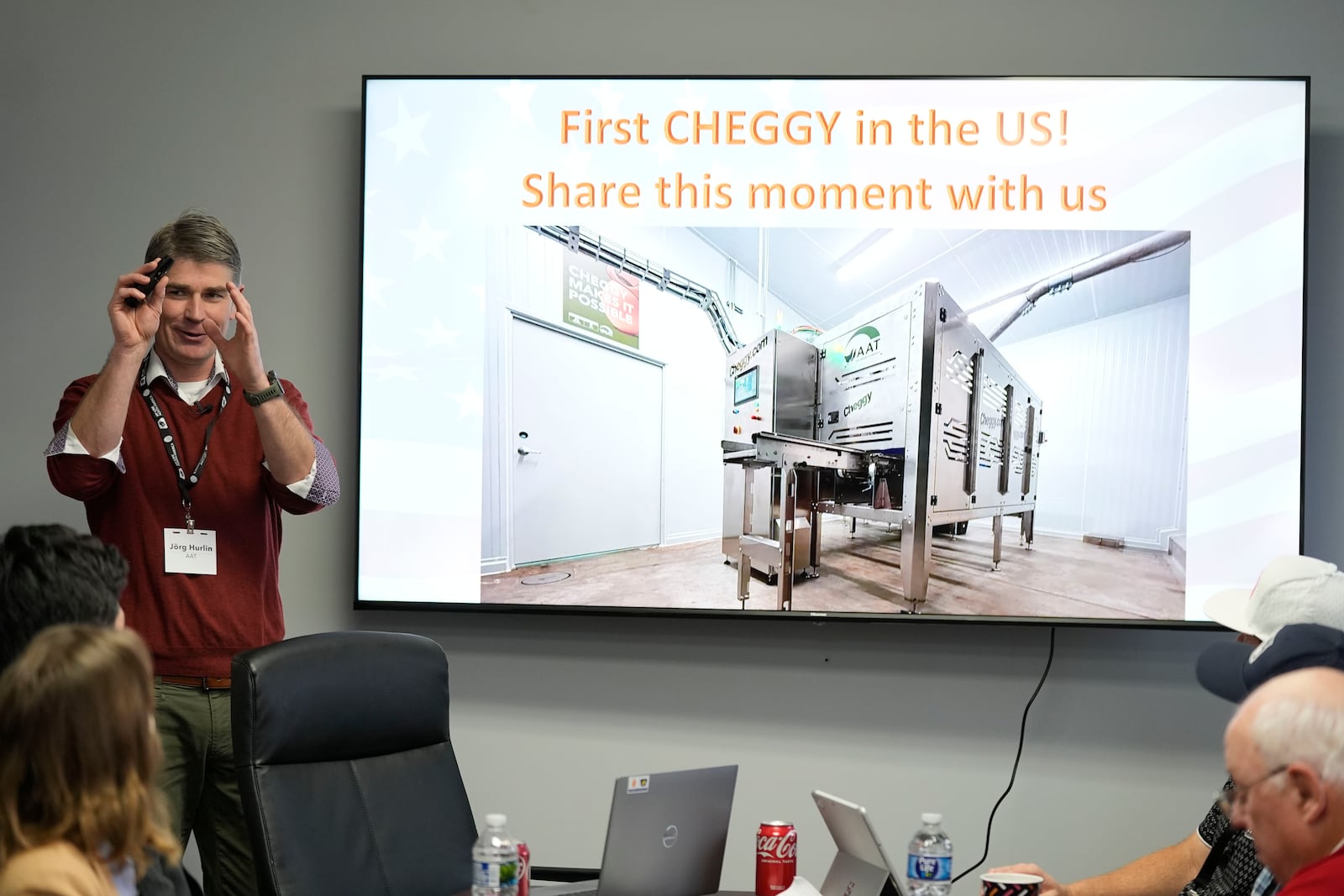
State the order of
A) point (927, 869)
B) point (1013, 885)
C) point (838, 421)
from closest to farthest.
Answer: point (1013, 885)
point (927, 869)
point (838, 421)

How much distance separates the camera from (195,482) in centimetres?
237

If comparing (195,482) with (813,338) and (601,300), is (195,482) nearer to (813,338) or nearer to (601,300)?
(601,300)

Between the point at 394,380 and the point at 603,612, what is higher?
the point at 394,380

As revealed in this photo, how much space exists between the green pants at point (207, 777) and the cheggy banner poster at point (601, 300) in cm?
145

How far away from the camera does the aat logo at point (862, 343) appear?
10.5 ft

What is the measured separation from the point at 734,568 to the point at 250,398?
147cm

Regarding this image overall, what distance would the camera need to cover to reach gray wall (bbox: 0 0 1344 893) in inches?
128

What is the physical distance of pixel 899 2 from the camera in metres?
3.32

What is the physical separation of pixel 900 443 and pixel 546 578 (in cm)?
108

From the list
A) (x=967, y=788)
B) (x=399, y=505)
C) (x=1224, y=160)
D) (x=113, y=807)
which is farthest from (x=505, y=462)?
(x=1224, y=160)

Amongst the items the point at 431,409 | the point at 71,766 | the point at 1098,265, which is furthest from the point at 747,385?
the point at 71,766

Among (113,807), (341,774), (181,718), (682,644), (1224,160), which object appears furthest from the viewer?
(682,644)

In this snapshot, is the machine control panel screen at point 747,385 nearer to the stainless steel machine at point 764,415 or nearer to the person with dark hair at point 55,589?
the stainless steel machine at point 764,415

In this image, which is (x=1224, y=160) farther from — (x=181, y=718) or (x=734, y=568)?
(x=181, y=718)
